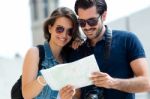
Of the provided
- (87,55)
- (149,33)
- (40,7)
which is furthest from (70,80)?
(40,7)

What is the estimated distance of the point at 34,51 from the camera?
3.95m

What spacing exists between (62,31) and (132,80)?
2.04 ft

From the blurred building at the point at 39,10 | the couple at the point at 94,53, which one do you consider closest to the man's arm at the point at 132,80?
the couple at the point at 94,53

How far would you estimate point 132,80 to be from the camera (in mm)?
3711

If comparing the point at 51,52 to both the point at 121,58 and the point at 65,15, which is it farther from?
the point at 121,58

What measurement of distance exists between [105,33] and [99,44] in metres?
0.09

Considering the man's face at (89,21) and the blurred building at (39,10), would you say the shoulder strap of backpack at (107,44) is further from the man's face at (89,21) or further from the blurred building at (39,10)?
the blurred building at (39,10)

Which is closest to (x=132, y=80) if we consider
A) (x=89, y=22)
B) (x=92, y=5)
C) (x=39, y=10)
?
(x=89, y=22)

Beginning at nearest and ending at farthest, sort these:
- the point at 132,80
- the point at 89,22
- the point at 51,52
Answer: the point at 132,80
the point at 89,22
the point at 51,52

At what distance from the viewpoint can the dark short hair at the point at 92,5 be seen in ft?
12.7

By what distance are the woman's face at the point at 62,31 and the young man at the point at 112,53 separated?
0.12 m

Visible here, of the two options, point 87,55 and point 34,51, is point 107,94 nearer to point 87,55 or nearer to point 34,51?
point 87,55

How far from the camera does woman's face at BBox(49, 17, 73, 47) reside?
3.96 metres

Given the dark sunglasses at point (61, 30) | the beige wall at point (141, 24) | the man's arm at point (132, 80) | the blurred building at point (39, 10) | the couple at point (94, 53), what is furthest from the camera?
the blurred building at point (39, 10)
